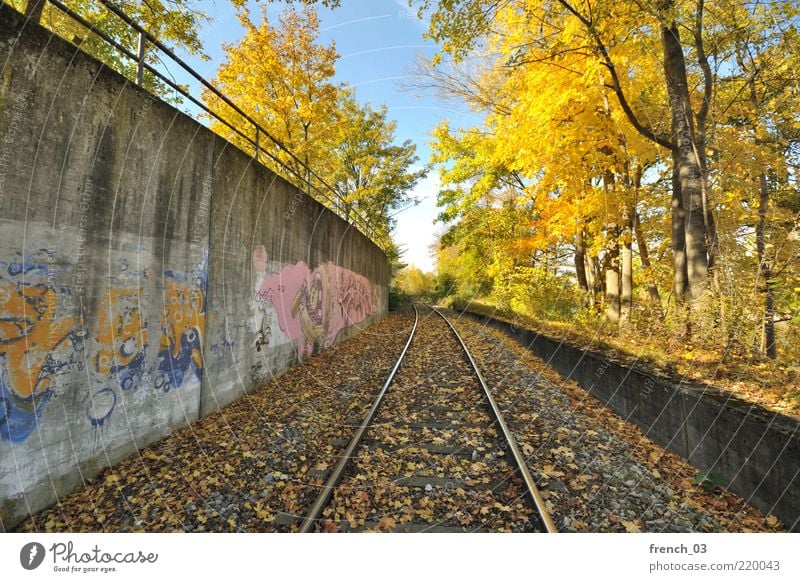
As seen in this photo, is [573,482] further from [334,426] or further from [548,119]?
[548,119]

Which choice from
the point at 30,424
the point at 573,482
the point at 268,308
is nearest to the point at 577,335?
the point at 573,482

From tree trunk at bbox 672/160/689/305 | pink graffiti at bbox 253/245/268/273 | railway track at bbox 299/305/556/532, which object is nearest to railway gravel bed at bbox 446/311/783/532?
railway track at bbox 299/305/556/532

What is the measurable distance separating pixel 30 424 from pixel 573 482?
5.35 metres

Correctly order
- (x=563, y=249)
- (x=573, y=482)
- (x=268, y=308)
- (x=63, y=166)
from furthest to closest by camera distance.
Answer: (x=563, y=249), (x=268, y=308), (x=573, y=482), (x=63, y=166)

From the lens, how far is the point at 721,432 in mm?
3900

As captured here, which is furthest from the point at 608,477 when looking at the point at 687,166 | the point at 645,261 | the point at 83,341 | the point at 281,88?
the point at 281,88

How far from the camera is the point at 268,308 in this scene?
25.1 ft

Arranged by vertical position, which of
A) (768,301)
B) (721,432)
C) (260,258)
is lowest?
(721,432)

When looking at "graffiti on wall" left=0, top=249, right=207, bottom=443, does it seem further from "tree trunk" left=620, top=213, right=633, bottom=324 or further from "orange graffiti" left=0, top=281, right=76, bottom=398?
"tree trunk" left=620, top=213, right=633, bottom=324

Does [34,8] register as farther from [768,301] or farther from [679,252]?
[679,252]

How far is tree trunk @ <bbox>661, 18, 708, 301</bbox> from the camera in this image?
291 inches

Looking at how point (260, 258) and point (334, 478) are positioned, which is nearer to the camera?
point (334, 478)
